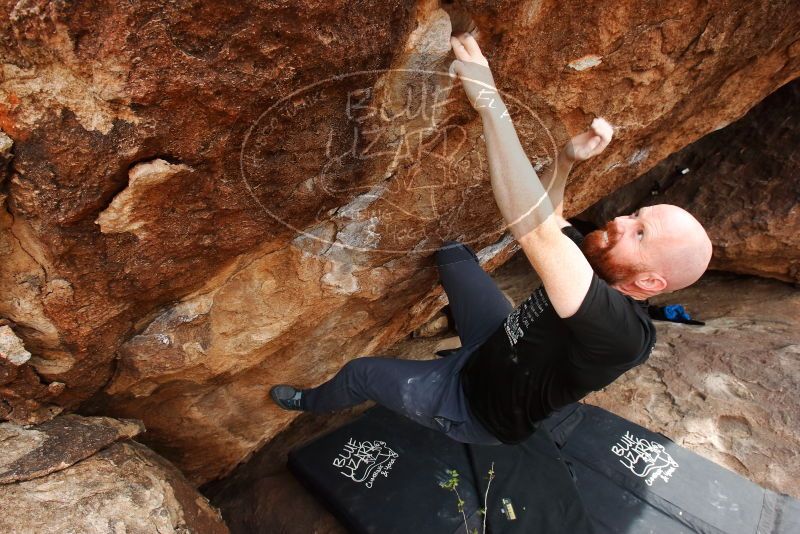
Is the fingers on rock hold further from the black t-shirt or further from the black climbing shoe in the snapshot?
the black climbing shoe

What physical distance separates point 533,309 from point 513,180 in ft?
1.63

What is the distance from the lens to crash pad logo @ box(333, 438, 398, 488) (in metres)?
2.41

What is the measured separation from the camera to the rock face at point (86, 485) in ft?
4.35

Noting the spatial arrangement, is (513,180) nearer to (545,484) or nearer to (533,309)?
(533,309)

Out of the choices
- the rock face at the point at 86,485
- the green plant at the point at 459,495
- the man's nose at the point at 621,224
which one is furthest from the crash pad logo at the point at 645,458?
the rock face at the point at 86,485

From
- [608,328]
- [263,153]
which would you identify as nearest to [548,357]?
[608,328]

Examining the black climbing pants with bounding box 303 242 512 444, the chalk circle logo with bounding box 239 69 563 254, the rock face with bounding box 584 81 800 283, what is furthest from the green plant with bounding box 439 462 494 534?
the rock face with bounding box 584 81 800 283

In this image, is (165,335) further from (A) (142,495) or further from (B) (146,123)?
(B) (146,123)

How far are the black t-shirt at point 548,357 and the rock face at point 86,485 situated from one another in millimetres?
1068

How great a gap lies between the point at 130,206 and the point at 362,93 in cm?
64

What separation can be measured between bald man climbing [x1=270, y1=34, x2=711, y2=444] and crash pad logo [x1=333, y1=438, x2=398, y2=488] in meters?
0.48

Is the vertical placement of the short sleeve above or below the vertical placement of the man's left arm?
below

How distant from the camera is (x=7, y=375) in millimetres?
1384

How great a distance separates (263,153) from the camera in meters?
1.27
